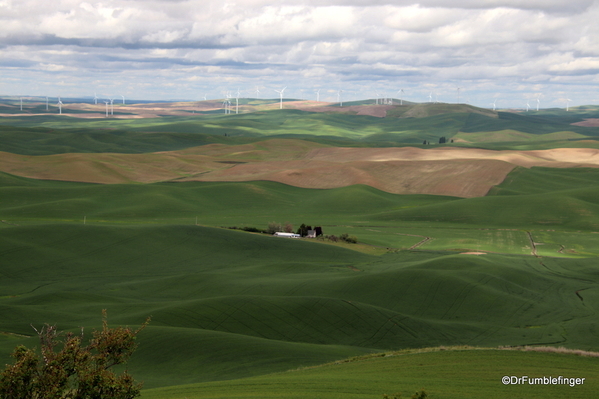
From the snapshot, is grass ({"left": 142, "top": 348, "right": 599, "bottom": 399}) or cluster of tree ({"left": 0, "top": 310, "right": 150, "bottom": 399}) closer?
cluster of tree ({"left": 0, "top": 310, "right": 150, "bottom": 399})

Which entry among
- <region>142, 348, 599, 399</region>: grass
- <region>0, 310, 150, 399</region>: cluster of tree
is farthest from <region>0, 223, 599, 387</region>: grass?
<region>0, 310, 150, 399</region>: cluster of tree

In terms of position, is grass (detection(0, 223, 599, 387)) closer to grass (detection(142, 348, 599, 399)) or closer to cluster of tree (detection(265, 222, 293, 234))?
grass (detection(142, 348, 599, 399))

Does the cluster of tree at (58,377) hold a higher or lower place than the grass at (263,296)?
higher

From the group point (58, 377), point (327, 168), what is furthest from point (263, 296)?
point (327, 168)

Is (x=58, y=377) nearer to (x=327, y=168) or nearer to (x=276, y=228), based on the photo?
(x=276, y=228)

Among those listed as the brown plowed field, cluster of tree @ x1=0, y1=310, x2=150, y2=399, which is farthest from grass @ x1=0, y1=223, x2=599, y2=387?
the brown plowed field

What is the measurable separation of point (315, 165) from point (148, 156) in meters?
45.3

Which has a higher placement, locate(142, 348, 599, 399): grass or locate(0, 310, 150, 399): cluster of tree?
locate(0, 310, 150, 399): cluster of tree

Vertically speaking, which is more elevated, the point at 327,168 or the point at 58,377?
the point at 58,377

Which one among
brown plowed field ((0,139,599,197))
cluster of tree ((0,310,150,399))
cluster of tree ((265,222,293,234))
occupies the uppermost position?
cluster of tree ((0,310,150,399))

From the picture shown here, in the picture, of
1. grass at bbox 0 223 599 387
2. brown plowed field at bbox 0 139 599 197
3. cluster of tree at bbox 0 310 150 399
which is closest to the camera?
cluster of tree at bbox 0 310 150 399

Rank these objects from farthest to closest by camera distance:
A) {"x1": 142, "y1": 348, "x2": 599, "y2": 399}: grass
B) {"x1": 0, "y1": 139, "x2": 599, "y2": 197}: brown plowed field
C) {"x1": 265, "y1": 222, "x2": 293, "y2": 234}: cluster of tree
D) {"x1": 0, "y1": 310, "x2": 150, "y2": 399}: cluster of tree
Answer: {"x1": 0, "y1": 139, "x2": 599, "y2": 197}: brown plowed field
{"x1": 265, "y1": 222, "x2": 293, "y2": 234}: cluster of tree
{"x1": 142, "y1": 348, "x2": 599, "y2": 399}: grass
{"x1": 0, "y1": 310, "x2": 150, "y2": 399}: cluster of tree

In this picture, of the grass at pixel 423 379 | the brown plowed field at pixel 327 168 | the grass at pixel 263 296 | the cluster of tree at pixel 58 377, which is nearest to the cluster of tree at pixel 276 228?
the grass at pixel 263 296

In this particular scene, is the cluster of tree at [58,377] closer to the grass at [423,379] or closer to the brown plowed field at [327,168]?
the grass at [423,379]
